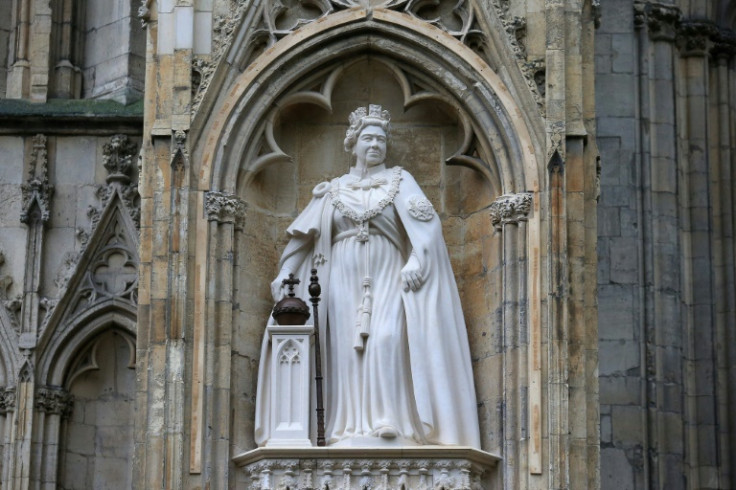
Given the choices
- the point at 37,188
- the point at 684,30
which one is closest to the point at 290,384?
the point at 37,188

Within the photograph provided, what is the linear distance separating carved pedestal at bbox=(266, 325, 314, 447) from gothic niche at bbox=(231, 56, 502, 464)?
0.46m

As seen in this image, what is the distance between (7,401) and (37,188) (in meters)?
1.95

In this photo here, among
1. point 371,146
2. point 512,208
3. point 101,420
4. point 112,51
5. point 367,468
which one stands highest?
point 112,51

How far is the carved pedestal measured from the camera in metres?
21.3

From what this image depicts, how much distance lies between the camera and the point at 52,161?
2430 centimetres

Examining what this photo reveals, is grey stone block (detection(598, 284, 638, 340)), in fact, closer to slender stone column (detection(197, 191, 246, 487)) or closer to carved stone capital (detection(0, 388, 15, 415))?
slender stone column (detection(197, 191, 246, 487))

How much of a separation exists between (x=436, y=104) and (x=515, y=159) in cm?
105

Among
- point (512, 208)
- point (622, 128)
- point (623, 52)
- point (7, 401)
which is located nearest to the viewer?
point (512, 208)

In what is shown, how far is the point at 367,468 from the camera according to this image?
21.1 metres

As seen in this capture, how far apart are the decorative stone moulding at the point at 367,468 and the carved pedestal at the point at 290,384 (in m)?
0.15

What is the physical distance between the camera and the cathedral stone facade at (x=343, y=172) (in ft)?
70.3

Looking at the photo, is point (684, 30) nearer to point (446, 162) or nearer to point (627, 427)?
point (446, 162)

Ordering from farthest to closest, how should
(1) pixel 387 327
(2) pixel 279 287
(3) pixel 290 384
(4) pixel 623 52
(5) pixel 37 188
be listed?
(4) pixel 623 52 < (5) pixel 37 188 < (2) pixel 279 287 < (1) pixel 387 327 < (3) pixel 290 384

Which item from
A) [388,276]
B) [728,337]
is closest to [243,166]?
[388,276]
